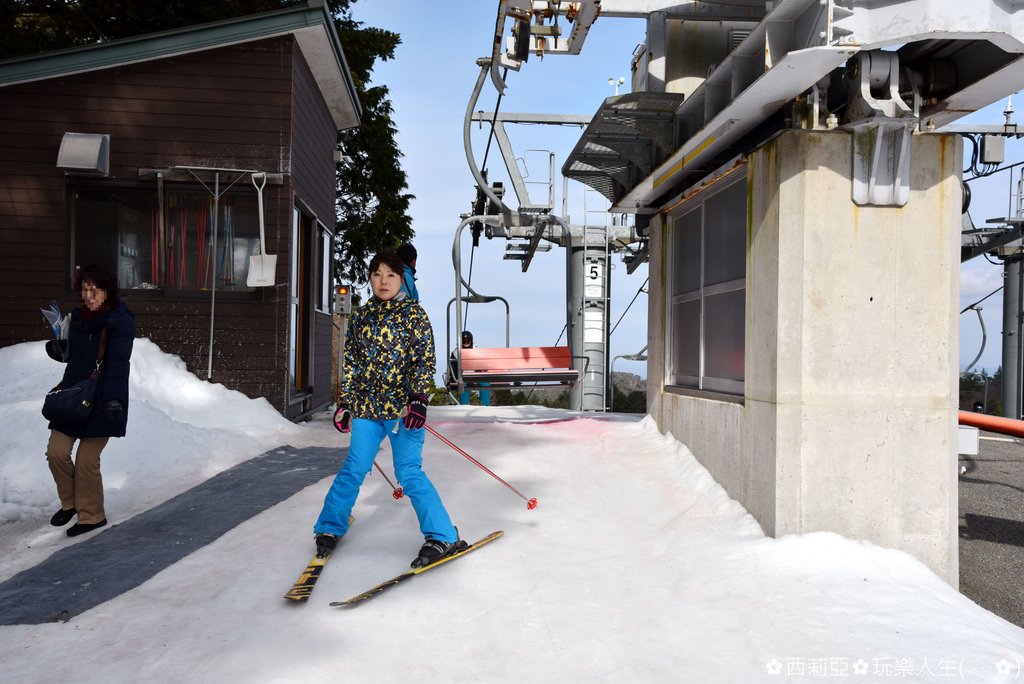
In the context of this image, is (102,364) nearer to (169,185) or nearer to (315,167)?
(169,185)

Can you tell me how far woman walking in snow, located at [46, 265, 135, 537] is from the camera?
5.30 m

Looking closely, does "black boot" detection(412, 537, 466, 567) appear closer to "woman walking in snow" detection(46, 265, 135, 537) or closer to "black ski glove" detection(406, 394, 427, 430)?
"black ski glove" detection(406, 394, 427, 430)

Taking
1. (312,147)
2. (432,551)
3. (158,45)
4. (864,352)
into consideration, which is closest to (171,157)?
(158,45)

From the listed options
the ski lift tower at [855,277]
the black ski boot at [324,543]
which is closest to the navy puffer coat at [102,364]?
the black ski boot at [324,543]

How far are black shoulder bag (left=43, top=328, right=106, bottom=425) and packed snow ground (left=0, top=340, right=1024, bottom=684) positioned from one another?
85 centimetres

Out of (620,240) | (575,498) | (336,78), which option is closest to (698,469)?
(575,498)

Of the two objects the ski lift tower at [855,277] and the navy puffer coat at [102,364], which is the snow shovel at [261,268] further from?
the ski lift tower at [855,277]

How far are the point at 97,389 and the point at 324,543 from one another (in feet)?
6.73

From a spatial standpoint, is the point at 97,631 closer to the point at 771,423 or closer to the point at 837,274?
the point at 771,423

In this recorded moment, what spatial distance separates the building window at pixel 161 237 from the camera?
9.64 m

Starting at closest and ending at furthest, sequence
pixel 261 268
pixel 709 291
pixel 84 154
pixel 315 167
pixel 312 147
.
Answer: pixel 709 291, pixel 84 154, pixel 261 268, pixel 312 147, pixel 315 167

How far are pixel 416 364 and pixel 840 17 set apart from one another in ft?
10.9

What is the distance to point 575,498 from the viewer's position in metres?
6.43

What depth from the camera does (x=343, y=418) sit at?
14.9 feet
